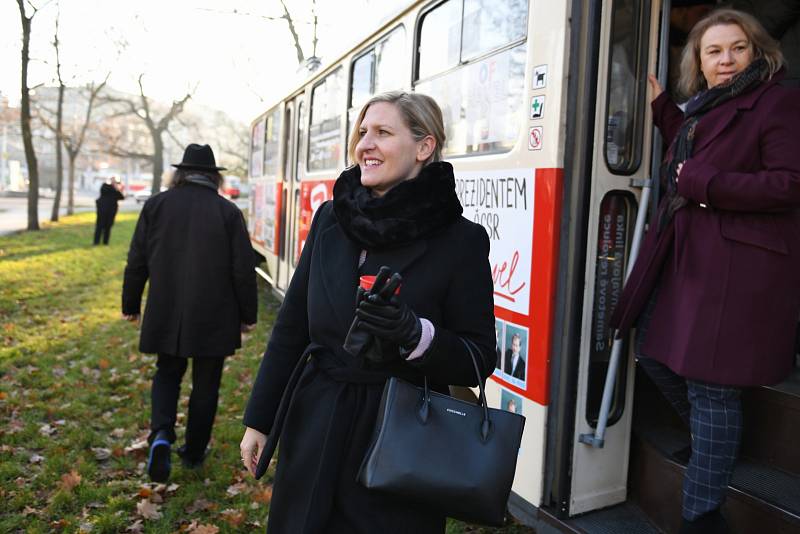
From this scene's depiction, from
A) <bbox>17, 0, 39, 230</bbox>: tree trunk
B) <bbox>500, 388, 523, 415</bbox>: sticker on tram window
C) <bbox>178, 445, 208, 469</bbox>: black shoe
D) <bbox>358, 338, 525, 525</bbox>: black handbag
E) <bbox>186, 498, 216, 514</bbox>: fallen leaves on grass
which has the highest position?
<bbox>17, 0, 39, 230</bbox>: tree trunk

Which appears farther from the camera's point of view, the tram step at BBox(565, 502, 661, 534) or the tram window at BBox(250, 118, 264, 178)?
the tram window at BBox(250, 118, 264, 178)

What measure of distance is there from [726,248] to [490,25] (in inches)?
64.9

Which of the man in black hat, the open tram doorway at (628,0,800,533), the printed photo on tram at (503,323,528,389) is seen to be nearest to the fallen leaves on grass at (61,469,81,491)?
the man in black hat

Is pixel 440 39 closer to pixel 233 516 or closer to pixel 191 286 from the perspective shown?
pixel 191 286

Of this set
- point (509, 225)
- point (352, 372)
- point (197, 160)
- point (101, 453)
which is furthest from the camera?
point (101, 453)

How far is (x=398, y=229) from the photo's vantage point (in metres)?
1.77

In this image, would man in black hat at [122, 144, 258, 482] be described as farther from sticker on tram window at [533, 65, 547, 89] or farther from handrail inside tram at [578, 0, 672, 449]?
handrail inside tram at [578, 0, 672, 449]

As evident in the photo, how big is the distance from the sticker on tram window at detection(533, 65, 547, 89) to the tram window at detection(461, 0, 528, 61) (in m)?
0.24

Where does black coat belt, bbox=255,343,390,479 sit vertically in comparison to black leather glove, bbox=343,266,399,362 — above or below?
below

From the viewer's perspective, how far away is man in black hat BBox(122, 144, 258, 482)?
12.7 feet

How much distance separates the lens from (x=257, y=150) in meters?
11.2

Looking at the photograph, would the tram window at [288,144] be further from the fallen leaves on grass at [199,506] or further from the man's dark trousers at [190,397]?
the fallen leaves on grass at [199,506]

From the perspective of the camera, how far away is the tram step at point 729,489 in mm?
2508

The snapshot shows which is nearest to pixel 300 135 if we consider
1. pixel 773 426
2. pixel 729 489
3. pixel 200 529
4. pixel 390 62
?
pixel 390 62
